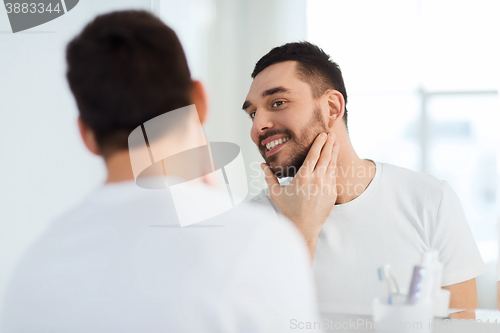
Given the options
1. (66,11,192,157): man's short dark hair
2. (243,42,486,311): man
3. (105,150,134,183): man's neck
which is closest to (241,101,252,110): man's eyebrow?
(243,42,486,311): man

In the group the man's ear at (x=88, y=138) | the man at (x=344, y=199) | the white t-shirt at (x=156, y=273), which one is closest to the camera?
the white t-shirt at (x=156, y=273)

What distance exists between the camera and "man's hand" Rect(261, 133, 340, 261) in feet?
2.56

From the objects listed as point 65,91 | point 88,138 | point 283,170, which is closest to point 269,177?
point 283,170

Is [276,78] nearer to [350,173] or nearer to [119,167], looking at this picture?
[350,173]

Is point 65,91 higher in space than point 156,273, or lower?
higher

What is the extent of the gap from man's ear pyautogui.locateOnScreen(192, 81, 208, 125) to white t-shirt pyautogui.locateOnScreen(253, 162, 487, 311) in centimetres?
23

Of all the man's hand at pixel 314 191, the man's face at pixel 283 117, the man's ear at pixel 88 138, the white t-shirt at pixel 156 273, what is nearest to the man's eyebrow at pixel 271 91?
the man's face at pixel 283 117

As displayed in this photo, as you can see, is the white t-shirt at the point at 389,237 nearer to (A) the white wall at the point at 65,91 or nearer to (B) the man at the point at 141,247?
(B) the man at the point at 141,247

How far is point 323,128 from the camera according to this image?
0.79 m

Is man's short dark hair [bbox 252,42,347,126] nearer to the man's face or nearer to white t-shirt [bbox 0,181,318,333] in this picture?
the man's face

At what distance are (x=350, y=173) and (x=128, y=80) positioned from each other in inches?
19.3

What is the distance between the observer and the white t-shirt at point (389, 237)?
0.74 meters

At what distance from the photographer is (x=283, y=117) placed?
31.5 inches

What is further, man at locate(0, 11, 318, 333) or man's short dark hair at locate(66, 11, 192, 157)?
man's short dark hair at locate(66, 11, 192, 157)
